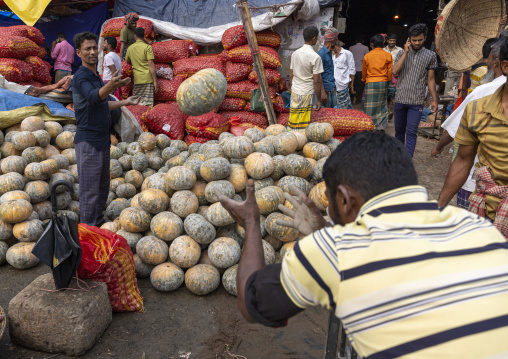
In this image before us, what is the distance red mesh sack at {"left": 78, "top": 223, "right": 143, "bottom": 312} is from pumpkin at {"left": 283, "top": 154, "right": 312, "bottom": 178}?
1.84 metres

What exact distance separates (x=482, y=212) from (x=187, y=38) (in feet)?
25.5

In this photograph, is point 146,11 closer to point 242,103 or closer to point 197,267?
point 242,103

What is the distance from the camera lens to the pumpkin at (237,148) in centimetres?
395

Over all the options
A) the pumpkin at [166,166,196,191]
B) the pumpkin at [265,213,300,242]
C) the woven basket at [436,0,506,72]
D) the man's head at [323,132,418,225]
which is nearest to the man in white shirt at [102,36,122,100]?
the pumpkin at [166,166,196,191]

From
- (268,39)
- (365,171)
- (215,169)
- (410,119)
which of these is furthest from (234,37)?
(365,171)

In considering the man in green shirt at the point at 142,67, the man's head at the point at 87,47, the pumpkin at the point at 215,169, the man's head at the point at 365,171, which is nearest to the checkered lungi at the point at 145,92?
the man in green shirt at the point at 142,67

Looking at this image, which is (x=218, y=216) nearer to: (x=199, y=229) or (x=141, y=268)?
(x=199, y=229)

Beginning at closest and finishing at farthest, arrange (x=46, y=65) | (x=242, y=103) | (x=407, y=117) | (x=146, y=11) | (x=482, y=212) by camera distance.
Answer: (x=482, y=212), (x=407, y=117), (x=242, y=103), (x=46, y=65), (x=146, y=11)

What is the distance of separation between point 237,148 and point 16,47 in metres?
6.33

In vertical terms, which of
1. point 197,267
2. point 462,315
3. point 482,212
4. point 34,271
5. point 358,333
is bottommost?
point 34,271

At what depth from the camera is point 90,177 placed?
4.04 m

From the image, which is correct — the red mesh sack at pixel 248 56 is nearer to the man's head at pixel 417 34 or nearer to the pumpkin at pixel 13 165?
the man's head at pixel 417 34

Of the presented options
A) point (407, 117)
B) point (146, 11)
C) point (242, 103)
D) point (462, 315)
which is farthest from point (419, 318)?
point (146, 11)

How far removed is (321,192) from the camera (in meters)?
3.66
